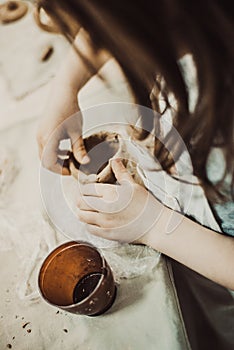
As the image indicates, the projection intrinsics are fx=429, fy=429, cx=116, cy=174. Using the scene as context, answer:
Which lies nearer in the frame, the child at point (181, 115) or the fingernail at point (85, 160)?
the child at point (181, 115)

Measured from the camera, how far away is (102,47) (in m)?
0.85

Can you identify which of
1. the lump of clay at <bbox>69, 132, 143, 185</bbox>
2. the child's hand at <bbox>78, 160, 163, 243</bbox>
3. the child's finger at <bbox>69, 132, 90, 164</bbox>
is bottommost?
the child's hand at <bbox>78, 160, 163, 243</bbox>

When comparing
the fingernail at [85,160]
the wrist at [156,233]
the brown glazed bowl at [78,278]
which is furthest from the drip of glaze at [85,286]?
the fingernail at [85,160]

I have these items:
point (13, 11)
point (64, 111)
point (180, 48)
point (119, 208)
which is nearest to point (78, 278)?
point (119, 208)

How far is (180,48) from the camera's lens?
32.1 inches

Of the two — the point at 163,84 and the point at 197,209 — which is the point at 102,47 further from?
the point at 197,209

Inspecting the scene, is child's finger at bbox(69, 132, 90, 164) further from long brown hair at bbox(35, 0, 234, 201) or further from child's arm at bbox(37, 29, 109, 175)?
long brown hair at bbox(35, 0, 234, 201)

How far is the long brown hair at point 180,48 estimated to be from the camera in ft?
2.48

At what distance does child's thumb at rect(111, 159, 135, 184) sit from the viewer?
88cm

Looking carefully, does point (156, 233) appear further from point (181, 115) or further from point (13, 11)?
point (13, 11)

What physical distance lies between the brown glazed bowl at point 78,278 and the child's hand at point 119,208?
87 millimetres

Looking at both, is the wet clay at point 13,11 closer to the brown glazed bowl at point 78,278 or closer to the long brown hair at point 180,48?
the long brown hair at point 180,48

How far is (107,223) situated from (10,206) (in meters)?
0.24

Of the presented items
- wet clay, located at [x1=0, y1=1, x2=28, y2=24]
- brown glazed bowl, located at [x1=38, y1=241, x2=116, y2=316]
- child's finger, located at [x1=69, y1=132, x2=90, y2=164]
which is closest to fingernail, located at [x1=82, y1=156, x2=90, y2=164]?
child's finger, located at [x1=69, y1=132, x2=90, y2=164]
